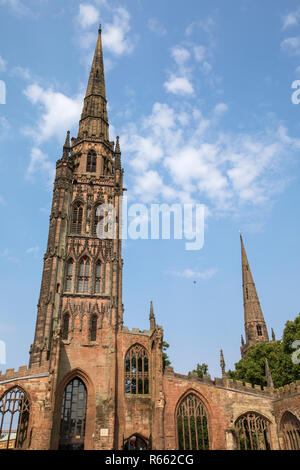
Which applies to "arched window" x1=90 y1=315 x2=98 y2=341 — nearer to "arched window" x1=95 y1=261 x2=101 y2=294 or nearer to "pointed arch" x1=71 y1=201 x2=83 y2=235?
"arched window" x1=95 y1=261 x2=101 y2=294

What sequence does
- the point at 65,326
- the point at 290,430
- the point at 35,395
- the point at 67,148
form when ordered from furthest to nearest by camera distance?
1. the point at 67,148
2. the point at 65,326
3. the point at 35,395
4. the point at 290,430

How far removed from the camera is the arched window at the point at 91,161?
41.8 m

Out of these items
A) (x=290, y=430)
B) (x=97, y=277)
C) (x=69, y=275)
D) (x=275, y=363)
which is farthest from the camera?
(x=275, y=363)

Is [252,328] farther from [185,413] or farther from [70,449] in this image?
[70,449]

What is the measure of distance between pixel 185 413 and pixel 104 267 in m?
14.1

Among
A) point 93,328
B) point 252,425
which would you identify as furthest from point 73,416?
point 252,425

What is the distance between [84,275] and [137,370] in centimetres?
962

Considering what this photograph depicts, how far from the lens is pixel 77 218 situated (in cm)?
3762

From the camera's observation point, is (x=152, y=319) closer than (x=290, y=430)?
No

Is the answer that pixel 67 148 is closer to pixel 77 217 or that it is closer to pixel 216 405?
pixel 77 217

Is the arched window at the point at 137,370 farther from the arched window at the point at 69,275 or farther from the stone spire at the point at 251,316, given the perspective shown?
the stone spire at the point at 251,316

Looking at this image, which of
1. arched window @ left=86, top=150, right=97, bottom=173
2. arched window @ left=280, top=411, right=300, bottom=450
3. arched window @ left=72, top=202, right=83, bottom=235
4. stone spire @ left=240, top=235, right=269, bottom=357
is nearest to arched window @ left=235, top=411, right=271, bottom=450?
arched window @ left=280, top=411, right=300, bottom=450

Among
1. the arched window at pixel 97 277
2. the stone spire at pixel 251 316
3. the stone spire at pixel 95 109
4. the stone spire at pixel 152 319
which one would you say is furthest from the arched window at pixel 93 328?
the stone spire at pixel 251 316

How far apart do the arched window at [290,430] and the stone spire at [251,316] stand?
37144 millimetres
